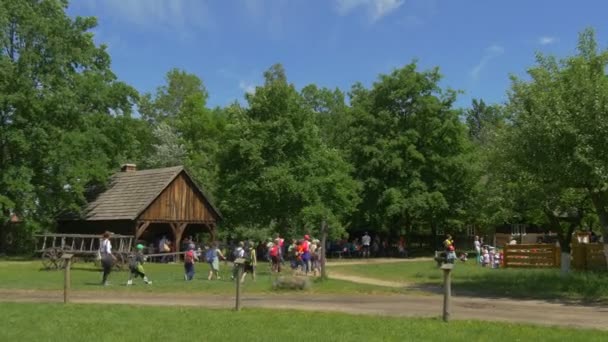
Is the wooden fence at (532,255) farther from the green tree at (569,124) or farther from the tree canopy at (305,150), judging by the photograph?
the green tree at (569,124)

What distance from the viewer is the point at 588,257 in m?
29.9

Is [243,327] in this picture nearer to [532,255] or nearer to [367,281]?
[367,281]

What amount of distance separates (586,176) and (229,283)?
11677 mm

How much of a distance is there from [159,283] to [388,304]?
29.9 feet

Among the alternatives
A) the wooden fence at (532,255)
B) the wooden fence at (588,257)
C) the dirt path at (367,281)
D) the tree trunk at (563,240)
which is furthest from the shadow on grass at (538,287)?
the wooden fence at (532,255)

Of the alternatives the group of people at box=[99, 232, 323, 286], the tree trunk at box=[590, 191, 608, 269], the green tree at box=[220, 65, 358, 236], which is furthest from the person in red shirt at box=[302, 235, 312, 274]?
the green tree at box=[220, 65, 358, 236]

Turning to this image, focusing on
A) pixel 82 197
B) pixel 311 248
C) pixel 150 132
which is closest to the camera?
pixel 311 248

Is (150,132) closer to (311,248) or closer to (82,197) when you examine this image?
(82,197)

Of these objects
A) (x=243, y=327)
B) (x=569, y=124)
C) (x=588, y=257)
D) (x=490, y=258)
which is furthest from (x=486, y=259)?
(x=243, y=327)

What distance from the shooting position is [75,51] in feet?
133

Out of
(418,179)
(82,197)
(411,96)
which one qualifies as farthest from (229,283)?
(411,96)

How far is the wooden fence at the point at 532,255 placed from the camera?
101 ft

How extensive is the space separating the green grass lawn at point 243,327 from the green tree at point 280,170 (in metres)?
24.7

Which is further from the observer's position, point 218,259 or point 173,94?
point 173,94
